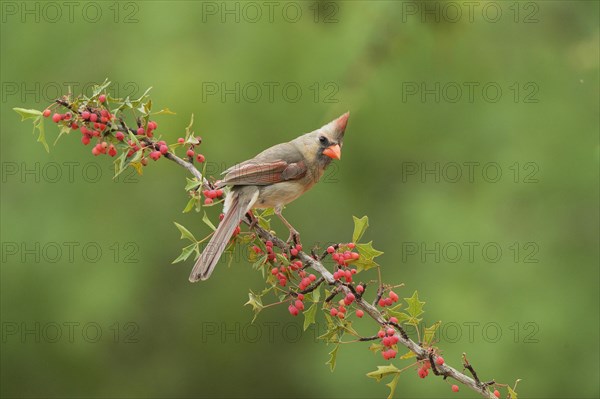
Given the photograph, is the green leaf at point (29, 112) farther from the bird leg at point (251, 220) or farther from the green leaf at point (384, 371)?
the green leaf at point (384, 371)

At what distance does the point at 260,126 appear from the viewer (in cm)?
664

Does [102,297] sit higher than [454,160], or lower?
lower

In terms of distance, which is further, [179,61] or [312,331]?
[312,331]

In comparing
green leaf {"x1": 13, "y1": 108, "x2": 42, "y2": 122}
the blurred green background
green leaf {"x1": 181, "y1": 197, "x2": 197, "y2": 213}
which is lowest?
the blurred green background

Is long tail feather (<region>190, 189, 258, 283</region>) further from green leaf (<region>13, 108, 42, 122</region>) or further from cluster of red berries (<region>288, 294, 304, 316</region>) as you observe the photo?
green leaf (<region>13, 108, 42, 122</region>)

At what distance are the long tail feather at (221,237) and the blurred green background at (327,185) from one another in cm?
251

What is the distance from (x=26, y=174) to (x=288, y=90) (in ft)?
6.43

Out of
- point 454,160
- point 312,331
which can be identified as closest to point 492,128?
point 454,160

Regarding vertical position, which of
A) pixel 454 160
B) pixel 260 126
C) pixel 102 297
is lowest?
pixel 102 297

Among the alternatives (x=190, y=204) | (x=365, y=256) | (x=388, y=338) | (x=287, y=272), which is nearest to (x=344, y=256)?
(x=365, y=256)

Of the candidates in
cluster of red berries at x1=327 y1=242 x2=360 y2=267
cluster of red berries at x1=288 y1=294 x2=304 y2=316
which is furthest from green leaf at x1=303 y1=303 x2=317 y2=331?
cluster of red berries at x1=327 y1=242 x2=360 y2=267

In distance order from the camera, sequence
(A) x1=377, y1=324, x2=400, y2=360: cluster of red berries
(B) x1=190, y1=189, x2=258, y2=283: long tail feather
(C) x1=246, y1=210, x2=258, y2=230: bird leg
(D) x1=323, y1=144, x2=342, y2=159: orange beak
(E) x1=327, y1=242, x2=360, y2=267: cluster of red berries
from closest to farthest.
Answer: (A) x1=377, y1=324, x2=400, y2=360: cluster of red berries, (E) x1=327, y1=242, x2=360, y2=267: cluster of red berries, (B) x1=190, y1=189, x2=258, y2=283: long tail feather, (C) x1=246, y1=210, x2=258, y2=230: bird leg, (D) x1=323, y1=144, x2=342, y2=159: orange beak

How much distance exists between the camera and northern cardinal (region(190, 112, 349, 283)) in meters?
3.66

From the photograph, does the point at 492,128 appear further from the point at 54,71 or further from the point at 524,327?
the point at 54,71
